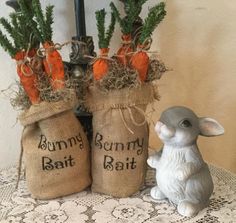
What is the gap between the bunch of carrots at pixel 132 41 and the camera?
61cm

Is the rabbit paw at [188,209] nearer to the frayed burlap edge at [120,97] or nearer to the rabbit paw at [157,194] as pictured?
the rabbit paw at [157,194]

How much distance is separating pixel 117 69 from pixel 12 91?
0.31m

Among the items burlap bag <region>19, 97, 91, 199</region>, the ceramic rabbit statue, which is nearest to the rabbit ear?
the ceramic rabbit statue

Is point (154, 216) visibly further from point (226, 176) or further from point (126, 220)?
point (226, 176)

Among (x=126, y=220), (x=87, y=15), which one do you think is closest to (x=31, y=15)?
Answer: (x=87, y=15)

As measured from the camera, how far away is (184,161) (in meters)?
0.63

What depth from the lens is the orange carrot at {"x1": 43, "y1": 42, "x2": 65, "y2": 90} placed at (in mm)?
622

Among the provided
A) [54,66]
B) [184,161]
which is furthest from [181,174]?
[54,66]

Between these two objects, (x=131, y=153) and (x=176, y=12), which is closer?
(x=131, y=153)

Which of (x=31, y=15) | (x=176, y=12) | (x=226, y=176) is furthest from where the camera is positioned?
(x=176, y=12)

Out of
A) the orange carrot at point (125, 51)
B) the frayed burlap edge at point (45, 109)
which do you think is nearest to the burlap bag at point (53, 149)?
the frayed burlap edge at point (45, 109)

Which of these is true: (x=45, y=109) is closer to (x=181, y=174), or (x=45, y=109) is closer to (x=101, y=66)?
(x=101, y=66)

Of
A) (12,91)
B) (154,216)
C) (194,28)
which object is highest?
(194,28)

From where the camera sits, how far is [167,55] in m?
0.91
